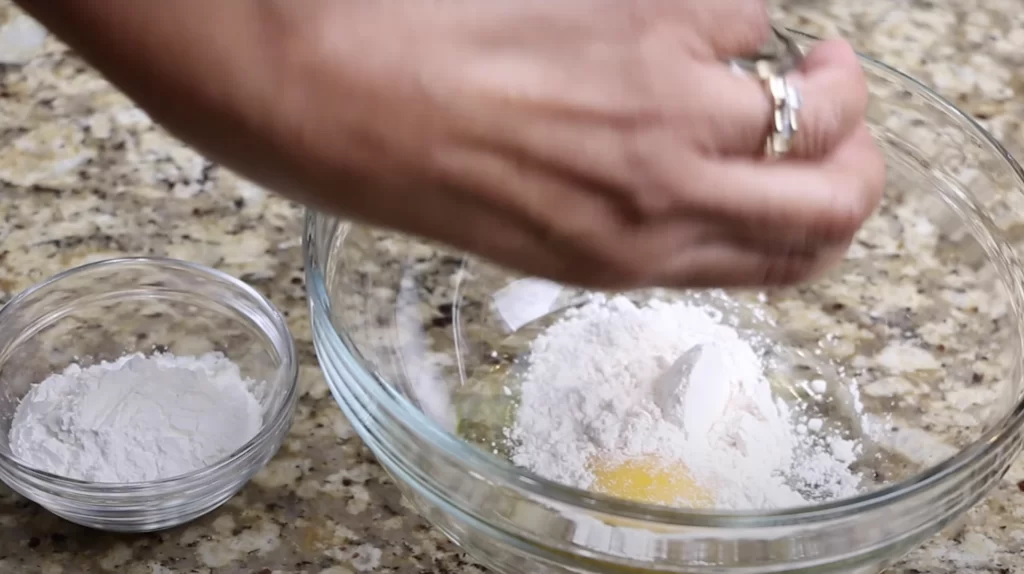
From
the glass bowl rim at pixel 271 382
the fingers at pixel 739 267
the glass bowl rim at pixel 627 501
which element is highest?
the fingers at pixel 739 267

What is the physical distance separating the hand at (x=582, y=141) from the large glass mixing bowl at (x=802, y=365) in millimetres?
164

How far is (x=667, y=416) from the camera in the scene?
850mm

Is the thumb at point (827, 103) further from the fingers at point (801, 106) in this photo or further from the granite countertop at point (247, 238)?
the granite countertop at point (247, 238)

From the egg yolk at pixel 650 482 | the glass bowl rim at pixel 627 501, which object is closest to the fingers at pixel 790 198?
the glass bowl rim at pixel 627 501

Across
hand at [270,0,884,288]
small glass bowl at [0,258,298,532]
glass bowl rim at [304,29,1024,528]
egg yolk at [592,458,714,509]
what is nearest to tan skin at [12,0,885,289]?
hand at [270,0,884,288]

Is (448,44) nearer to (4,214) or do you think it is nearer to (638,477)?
(638,477)

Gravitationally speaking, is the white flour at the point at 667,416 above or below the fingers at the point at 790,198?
below

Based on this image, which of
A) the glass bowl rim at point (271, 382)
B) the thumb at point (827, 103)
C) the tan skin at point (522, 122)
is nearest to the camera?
the tan skin at point (522, 122)

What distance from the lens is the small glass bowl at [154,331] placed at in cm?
81

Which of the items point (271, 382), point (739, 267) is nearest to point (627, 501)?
point (739, 267)

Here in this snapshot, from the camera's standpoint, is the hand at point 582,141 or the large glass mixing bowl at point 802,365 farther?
the large glass mixing bowl at point 802,365

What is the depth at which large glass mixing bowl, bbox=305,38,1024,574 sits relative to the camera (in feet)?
2.01

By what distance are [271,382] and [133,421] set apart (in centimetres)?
12

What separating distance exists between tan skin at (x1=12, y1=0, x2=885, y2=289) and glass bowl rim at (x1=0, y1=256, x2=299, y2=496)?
36 cm
